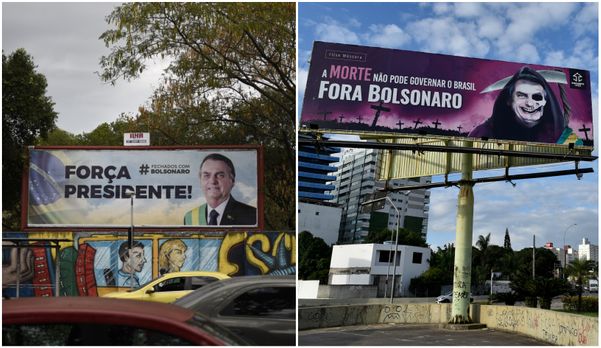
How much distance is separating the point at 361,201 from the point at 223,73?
98.2 m

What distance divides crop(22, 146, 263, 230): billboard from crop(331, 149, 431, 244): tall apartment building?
314ft

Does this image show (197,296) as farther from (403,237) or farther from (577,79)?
(403,237)

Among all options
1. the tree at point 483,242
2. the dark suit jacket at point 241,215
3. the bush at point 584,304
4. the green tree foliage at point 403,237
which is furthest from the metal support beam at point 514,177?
the tree at point 483,242

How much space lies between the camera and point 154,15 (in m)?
20.7

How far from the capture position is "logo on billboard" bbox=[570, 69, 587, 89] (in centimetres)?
1738

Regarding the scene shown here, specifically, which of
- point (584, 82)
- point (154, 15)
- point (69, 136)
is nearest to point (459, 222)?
point (584, 82)

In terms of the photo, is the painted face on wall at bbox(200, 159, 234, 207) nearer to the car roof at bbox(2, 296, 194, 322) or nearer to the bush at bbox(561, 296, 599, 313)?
the bush at bbox(561, 296, 599, 313)

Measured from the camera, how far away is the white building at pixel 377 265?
7406 cm

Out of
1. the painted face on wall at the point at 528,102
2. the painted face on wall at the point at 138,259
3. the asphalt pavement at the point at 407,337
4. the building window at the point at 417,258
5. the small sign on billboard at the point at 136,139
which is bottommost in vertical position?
the building window at the point at 417,258

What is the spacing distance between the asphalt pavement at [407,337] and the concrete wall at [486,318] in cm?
32

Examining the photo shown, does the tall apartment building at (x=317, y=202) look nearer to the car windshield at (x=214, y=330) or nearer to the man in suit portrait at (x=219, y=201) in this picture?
the man in suit portrait at (x=219, y=201)

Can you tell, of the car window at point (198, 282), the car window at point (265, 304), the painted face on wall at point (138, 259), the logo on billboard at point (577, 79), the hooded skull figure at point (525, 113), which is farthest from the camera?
the painted face on wall at point (138, 259)

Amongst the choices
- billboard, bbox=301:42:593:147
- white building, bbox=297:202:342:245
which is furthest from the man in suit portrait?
white building, bbox=297:202:342:245

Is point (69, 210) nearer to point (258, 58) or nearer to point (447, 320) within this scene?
point (258, 58)
